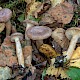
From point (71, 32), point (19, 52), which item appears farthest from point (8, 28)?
point (71, 32)

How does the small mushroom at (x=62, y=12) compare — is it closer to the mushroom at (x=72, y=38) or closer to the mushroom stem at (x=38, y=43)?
the mushroom at (x=72, y=38)

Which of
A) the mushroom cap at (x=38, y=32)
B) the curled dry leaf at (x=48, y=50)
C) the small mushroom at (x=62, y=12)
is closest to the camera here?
the mushroom cap at (x=38, y=32)

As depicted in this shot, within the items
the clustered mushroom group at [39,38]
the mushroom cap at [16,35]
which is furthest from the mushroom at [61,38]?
the mushroom cap at [16,35]

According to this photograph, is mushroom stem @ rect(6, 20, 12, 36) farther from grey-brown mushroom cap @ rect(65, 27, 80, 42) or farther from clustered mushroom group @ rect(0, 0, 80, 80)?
grey-brown mushroom cap @ rect(65, 27, 80, 42)

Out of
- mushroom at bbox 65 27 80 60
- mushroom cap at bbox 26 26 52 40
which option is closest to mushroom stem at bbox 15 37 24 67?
mushroom cap at bbox 26 26 52 40

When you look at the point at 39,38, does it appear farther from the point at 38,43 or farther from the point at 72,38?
the point at 72,38

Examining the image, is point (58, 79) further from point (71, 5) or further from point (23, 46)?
point (71, 5)
